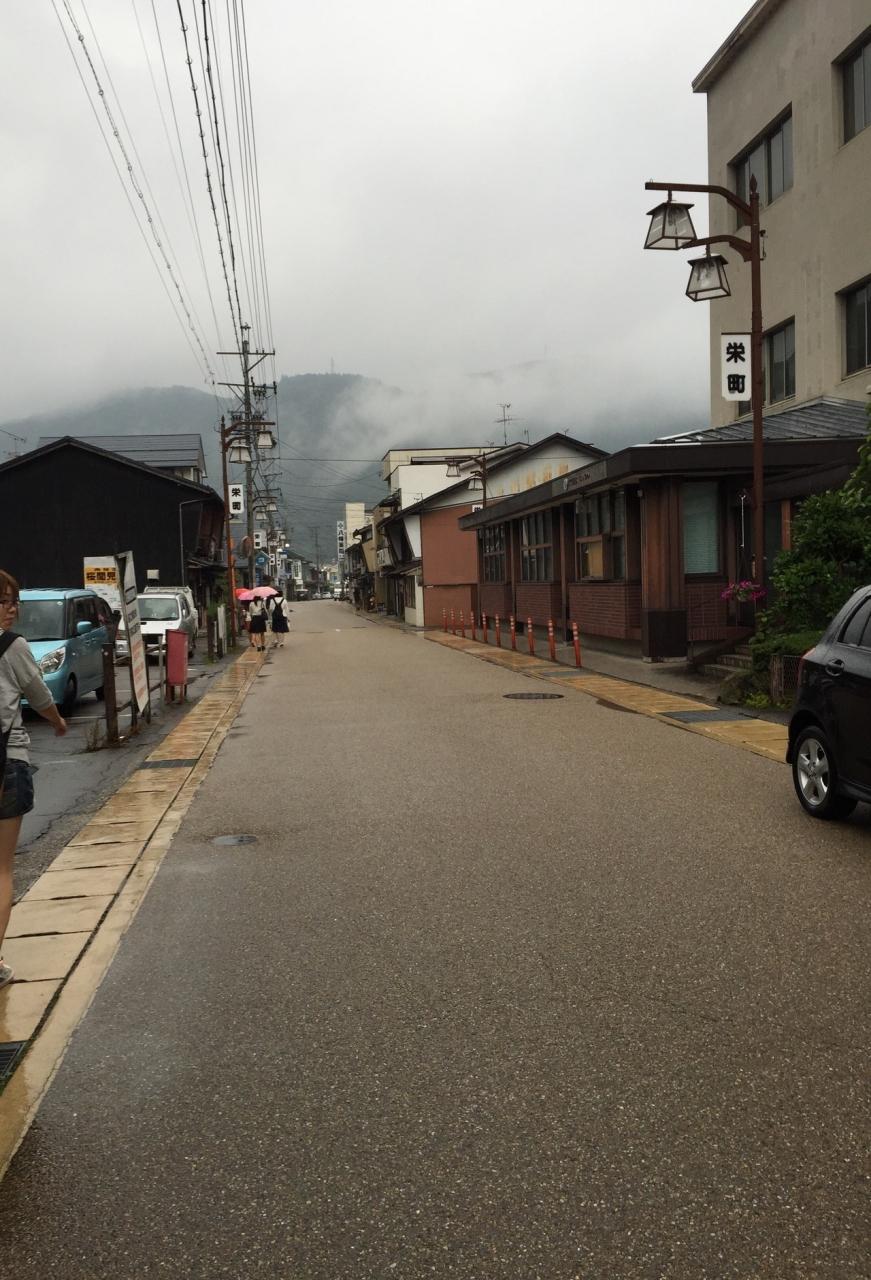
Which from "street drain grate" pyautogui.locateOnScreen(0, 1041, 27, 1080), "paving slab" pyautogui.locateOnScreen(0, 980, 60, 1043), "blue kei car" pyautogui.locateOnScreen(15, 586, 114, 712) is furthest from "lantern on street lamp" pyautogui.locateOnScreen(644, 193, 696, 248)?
"street drain grate" pyautogui.locateOnScreen(0, 1041, 27, 1080)

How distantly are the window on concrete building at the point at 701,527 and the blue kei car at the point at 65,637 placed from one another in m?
11.0

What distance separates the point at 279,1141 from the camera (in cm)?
325

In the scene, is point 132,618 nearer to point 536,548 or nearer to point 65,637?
point 65,637

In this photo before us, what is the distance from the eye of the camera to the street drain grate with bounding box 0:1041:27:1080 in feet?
12.6

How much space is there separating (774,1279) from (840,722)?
5079 millimetres

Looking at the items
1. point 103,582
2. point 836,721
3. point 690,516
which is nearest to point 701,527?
point 690,516

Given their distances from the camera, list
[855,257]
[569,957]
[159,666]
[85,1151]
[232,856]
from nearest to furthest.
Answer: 1. [85,1151]
2. [569,957]
3. [232,856]
4. [855,257]
5. [159,666]

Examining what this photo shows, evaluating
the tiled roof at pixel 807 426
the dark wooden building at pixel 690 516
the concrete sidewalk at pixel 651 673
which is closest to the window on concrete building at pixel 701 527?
the dark wooden building at pixel 690 516

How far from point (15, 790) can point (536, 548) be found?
1091 inches

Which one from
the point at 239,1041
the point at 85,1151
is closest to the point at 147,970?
the point at 239,1041

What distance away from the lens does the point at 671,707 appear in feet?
48.4

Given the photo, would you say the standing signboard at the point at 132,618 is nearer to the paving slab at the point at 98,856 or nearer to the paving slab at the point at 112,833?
the paving slab at the point at 112,833

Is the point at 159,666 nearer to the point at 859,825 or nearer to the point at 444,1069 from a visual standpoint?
the point at 859,825

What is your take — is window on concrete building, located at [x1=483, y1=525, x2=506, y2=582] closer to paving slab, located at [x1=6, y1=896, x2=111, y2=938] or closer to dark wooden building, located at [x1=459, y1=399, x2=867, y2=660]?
dark wooden building, located at [x1=459, y1=399, x2=867, y2=660]
